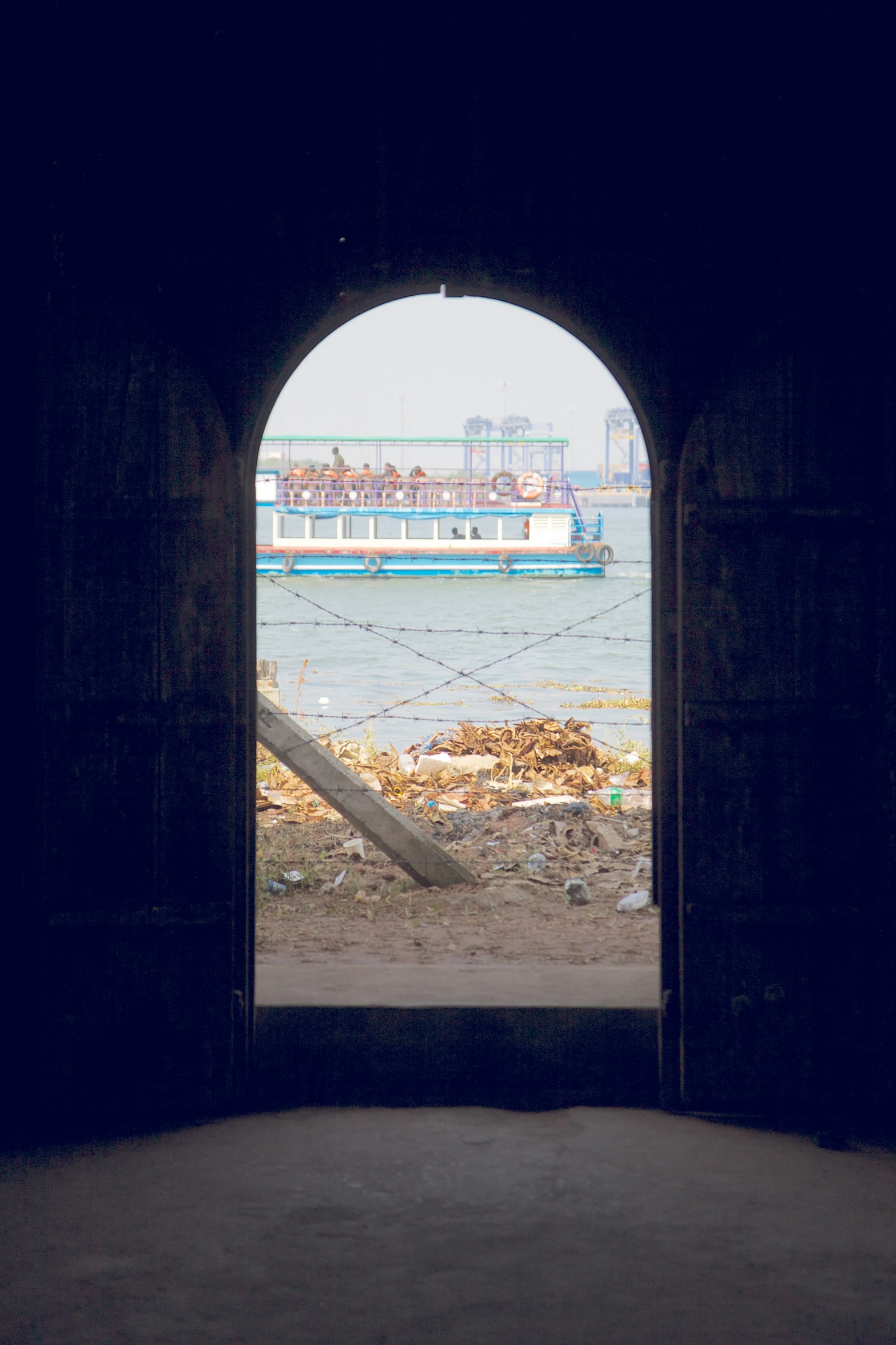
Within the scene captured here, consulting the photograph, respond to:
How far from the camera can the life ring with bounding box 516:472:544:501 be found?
4450 centimetres

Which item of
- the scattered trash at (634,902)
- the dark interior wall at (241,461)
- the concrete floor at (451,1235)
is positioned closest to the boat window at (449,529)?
the scattered trash at (634,902)

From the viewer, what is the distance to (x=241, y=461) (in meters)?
3.96

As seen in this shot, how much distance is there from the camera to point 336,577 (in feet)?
167

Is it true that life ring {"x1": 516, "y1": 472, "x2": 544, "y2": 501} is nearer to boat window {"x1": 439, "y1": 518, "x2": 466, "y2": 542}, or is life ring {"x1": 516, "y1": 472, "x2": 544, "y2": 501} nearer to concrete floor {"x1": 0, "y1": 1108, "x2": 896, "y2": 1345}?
boat window {"x1": 439, "y1": 518, "x2": 466, "y2": 542}

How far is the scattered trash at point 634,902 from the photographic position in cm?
661

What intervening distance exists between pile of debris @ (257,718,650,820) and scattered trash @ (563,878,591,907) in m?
2.21

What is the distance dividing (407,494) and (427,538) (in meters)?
3.09

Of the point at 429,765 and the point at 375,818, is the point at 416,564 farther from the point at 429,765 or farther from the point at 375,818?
the point at 375,818

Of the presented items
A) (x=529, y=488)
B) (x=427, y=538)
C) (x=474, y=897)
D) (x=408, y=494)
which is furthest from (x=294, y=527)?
(x=474, y=897)

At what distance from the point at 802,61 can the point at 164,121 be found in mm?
2044

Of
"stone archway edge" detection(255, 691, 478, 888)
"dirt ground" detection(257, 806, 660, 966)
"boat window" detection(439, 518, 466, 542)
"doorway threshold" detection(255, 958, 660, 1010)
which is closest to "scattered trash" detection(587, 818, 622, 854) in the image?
"dirt ground" detection(257, 806, 660, 966)

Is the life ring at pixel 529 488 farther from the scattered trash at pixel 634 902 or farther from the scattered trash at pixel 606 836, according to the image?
the scattered trash at pixel 634 902

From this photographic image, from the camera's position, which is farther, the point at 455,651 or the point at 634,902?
the point at 455,651

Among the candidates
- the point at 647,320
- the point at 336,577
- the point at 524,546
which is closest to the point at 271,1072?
the point at 647,320
